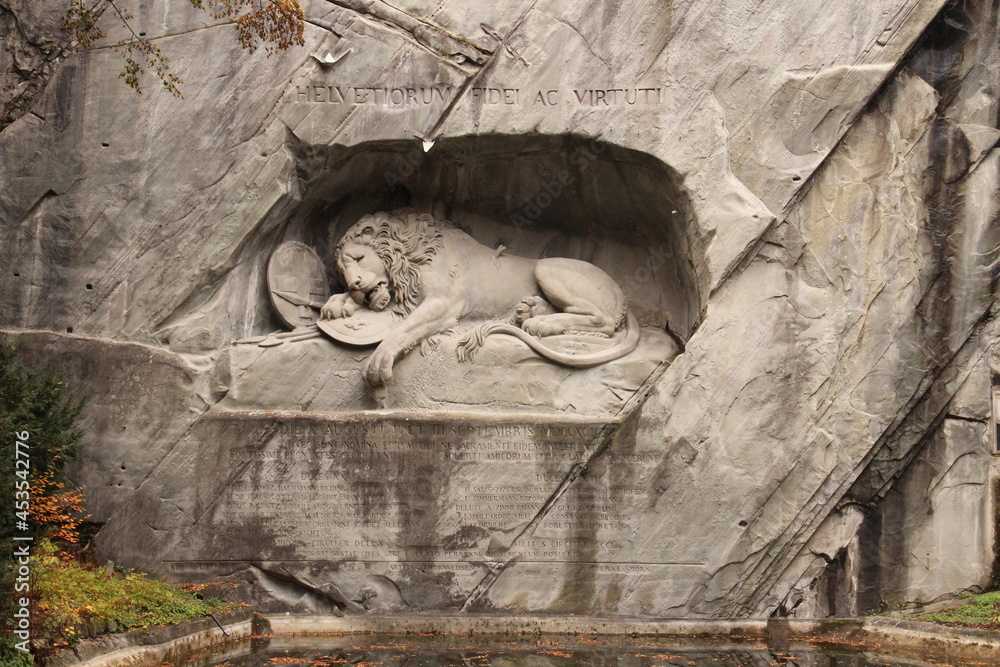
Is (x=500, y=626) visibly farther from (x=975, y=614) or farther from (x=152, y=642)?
(x=975, y=614)

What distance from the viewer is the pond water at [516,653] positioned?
25.5 ft

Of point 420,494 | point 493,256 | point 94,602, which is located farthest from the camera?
point 493,256

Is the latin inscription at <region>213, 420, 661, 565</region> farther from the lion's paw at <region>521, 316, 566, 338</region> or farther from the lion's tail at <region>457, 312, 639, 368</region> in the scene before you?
the lion's paw at <region>521, 316, 566, 338</region>

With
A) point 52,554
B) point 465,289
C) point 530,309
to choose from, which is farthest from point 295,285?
point 52,554

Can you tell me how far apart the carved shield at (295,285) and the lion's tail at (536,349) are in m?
1.46

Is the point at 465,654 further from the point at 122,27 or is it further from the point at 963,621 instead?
the point at 122,27

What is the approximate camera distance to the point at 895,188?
913cm

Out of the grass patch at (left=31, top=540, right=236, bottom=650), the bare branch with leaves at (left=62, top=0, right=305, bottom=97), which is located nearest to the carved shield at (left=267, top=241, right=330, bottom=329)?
the bare branch with leaves at (left=62, top=0, right=305, bottom=97)

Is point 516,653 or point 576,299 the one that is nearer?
point 516,653

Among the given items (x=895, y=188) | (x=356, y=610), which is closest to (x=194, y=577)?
(x=356, y=610)

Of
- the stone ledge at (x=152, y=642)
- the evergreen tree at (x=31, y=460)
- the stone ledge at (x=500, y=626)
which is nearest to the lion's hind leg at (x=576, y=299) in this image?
the stone ledge at (x=500, y=626)

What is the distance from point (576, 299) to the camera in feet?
31.6

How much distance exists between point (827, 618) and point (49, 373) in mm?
6847

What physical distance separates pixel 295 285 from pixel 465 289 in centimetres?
155
